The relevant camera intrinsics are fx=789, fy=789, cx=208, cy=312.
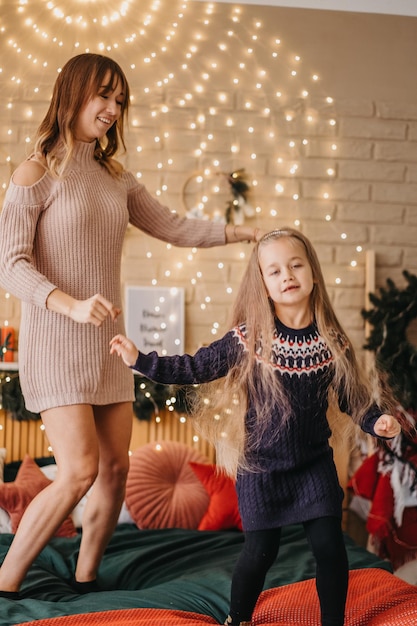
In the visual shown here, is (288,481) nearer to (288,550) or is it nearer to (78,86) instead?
(288,550)

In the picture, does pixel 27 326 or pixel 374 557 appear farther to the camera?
pixel 374 557

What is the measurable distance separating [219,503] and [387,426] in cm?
112

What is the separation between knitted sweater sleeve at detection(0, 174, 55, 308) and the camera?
1.86m

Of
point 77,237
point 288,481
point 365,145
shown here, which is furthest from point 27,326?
point 365,145

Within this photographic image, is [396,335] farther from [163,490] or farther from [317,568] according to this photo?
[317,568]

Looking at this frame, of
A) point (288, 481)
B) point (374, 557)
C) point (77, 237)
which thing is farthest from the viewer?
point (374, 557)

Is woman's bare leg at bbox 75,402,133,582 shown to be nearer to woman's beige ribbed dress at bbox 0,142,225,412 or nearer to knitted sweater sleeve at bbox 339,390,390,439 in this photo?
woman's beige ribbed dress at bbox 0,142,225,412

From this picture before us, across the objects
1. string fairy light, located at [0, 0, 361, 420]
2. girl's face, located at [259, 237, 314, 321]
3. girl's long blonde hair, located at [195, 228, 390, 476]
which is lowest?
girl's long blonde hair, located at [195, 228, 390, 476]

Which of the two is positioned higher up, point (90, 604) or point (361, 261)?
point (361, 261)

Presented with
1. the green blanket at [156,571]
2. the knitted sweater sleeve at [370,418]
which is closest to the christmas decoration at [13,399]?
the green blanket at [156,571]

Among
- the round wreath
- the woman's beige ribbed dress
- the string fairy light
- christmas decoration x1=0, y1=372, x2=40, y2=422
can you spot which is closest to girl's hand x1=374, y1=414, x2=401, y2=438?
the woman's beige ribbed dress

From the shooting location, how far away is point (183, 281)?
3.11 meters

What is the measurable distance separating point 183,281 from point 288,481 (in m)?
1.46

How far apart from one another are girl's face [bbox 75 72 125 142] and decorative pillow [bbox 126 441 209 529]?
1.22m
